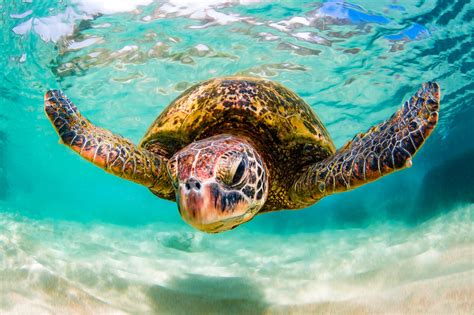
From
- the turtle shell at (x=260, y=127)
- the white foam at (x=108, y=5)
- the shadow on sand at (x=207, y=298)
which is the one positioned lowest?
the shadow on sand at (x=207, y=298)

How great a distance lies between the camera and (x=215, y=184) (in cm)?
232

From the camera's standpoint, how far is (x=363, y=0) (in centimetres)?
870

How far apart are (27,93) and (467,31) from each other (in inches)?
736

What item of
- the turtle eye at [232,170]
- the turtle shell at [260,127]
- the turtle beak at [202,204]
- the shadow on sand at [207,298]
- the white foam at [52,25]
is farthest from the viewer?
the white foam at [52,25]

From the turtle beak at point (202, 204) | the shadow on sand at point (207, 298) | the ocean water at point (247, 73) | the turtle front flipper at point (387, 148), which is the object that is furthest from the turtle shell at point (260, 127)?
the ocean water at point (247, 73)

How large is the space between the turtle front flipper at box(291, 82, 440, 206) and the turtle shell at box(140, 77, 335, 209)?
81 centimetres

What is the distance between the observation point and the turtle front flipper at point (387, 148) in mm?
2689

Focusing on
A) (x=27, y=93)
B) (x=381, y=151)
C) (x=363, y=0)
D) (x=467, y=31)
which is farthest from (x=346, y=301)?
(x=27, y=93)

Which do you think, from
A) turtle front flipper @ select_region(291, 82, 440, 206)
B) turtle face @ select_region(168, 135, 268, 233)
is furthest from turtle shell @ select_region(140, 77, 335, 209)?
turtle face @ select_region(168, 135, 268, 233)

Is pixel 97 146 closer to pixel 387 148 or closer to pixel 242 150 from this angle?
pixel 242 150

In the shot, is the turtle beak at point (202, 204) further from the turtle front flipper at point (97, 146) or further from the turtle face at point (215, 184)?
the turtle front flipper at point (97, 146)

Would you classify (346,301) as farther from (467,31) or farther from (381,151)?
(467,31)

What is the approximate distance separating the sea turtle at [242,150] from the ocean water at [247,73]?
165 cm

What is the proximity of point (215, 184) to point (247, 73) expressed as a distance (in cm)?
1076
